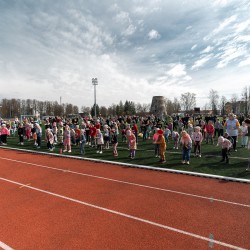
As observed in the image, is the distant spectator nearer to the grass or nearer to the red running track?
the grass

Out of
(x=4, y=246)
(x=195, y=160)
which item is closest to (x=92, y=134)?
(x=195, y=160)

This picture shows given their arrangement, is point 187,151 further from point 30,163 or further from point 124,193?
point 30,163

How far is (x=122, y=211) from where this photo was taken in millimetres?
6629

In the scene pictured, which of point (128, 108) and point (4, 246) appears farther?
point (128, 108)

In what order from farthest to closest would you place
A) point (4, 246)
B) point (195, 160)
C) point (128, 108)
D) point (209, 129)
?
1. point (128, 108)
2. point (209, 129)
3. point (195, 160)
4. point (4, 246)

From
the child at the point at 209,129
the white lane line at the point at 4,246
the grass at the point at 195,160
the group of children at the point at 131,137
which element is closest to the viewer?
the white lane line at the point at 4,246

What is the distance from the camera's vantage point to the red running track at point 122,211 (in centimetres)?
515

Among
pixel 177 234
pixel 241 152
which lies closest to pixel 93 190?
pixel 177 234

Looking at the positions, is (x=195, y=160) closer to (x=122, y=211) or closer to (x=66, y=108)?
(x=122, y=211)

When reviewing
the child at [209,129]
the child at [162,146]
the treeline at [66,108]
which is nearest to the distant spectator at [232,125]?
the child at [209,129]

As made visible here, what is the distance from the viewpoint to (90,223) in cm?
596

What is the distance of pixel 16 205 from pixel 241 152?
1284 cm

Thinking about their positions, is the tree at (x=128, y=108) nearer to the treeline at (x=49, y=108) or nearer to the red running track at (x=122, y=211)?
the treeline at (x=49, y=108)

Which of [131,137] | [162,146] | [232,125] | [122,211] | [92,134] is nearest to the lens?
Result: [122,211]
